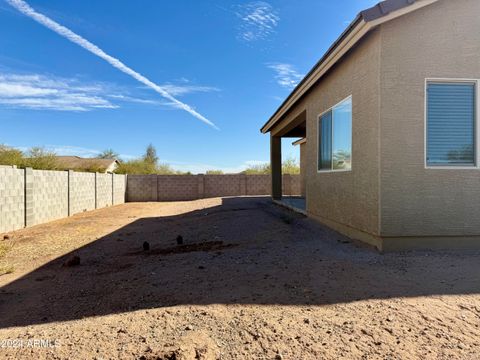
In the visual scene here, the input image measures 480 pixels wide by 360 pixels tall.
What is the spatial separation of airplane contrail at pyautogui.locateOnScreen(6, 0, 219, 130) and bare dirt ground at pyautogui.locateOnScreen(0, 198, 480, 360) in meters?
10.6

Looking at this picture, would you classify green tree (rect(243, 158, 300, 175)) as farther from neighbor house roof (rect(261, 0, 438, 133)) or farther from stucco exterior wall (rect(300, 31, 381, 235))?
neighbor house roof (rect(261, 0, 438, 133))

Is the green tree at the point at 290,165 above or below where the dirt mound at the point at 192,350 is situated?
above

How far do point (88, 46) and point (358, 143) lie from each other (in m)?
19.3

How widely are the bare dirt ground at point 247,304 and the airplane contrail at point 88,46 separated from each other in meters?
10.6

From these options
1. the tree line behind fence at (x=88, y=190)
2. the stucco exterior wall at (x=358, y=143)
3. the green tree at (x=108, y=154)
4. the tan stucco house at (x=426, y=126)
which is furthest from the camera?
the green tree at (x=108, y=154)

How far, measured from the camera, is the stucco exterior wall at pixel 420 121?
540cm

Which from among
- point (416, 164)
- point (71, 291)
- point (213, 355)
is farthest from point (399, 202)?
point (71, 291)

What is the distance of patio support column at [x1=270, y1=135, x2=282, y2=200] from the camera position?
16375 mm

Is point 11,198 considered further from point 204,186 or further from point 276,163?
point 204,186

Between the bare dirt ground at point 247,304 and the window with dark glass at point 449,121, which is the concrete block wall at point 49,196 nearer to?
the bare dirt ground at point 247,304

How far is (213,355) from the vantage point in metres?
2.42

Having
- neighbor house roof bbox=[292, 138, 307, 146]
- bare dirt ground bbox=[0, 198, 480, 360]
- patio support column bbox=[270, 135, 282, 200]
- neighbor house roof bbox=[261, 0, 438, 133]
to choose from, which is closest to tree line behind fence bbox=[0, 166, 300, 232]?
bare dirt ground bbox=[0, 198, 480, 360]

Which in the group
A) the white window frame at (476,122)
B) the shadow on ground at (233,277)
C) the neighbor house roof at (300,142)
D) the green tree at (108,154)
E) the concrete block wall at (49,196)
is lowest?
the shadow on ground at (233,277)

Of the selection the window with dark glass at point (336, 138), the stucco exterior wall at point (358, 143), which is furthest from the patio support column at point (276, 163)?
the stucco exterior wall at point (358, 143)
